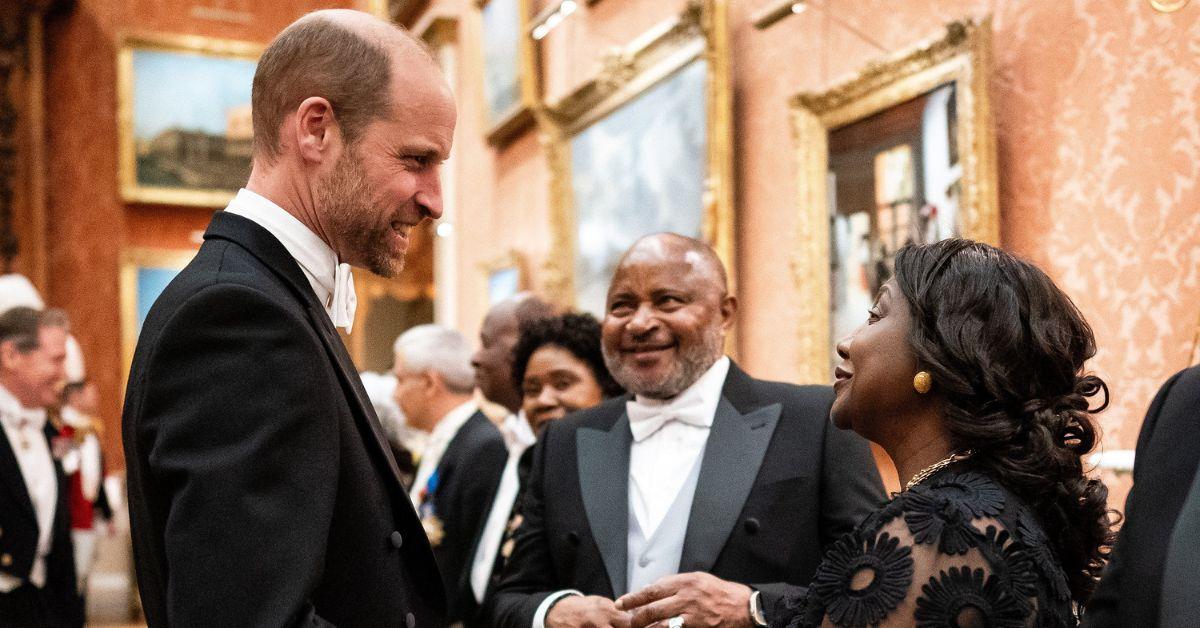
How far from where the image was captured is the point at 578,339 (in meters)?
4.77

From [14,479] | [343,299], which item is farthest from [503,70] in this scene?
[343,299]

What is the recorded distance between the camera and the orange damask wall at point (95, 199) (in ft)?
45.2

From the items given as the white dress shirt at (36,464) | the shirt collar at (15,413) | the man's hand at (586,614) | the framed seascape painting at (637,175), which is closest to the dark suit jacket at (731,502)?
the man's hand at (586,614)

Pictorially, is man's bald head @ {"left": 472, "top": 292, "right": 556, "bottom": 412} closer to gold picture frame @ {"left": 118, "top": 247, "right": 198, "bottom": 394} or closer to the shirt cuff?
the shirt cuff

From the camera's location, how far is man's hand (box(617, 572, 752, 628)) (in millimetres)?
2963

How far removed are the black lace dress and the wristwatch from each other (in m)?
0.75

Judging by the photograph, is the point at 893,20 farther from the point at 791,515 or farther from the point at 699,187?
the point at 791,515

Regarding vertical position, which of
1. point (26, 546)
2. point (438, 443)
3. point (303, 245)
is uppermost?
point (303, 245)

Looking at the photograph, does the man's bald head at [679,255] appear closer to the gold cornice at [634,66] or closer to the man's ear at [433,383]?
the man's ear at [433,383]

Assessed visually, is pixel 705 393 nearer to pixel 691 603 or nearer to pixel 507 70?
pixel 691 603

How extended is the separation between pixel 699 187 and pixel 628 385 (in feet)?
9.08

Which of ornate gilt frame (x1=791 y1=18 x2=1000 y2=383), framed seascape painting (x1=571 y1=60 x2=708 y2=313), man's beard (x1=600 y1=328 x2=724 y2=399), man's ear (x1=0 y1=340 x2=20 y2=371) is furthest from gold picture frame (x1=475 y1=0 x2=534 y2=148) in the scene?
man's beard (x1=600 y1=328 x2=724 y2=399)

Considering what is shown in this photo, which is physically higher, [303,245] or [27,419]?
[303,245]

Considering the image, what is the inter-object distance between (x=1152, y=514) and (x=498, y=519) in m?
3.48
